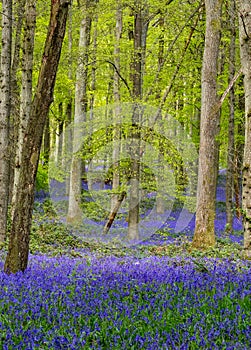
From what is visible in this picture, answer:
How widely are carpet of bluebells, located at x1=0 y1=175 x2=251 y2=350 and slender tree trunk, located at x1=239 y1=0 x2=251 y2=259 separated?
625 mm

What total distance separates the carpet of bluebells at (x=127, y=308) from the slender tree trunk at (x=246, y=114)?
2.05 feet

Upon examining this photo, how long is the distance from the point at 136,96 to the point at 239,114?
897 cm

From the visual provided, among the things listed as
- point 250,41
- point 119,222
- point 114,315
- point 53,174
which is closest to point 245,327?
point 114,315

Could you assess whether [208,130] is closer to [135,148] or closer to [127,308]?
[135,148]

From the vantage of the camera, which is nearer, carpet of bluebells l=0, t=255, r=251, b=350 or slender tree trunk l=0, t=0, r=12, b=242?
carpet of bluebells l=0, t=255, r=251, b=350

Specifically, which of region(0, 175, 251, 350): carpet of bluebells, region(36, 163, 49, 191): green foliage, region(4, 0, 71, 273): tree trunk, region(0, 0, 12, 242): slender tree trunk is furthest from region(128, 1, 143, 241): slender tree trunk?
region(36, 163, 49, 191): green foliage

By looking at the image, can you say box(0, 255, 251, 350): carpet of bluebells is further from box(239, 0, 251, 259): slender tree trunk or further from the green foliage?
the green foliage

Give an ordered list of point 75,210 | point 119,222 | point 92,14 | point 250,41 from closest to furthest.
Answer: point 250,41
point 92,14
point 75,210
point 119,222

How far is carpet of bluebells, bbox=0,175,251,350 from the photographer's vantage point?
376 cm

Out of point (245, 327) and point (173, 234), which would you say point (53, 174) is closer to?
point (173, 234)

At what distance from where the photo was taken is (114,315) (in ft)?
14.3

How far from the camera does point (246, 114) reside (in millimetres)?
7523

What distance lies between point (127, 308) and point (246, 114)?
170 inches

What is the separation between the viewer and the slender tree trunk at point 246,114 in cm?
708
